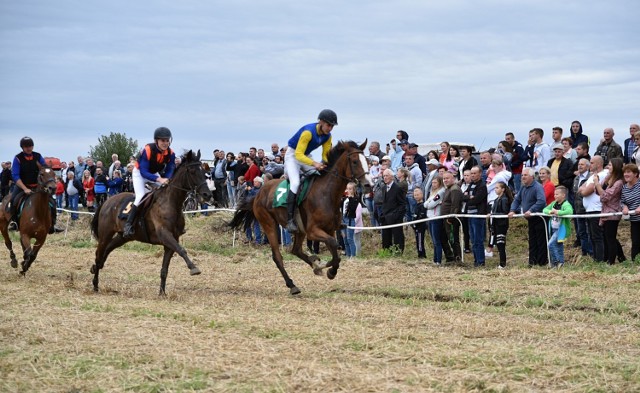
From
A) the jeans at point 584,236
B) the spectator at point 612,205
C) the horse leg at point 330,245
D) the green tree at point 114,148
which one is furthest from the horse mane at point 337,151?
the green tree at point 114,148

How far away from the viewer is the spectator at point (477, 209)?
16250 mm

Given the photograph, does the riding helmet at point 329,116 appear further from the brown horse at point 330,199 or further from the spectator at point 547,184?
the spectator at point 547,184

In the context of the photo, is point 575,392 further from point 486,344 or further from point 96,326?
point 96,326

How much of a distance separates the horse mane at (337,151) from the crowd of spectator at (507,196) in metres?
0.94

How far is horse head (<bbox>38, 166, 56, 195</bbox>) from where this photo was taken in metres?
16.0

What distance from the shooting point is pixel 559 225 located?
15.0 metres

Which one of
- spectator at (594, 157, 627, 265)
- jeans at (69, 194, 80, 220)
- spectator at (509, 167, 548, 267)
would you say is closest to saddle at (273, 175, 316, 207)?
spectator at (509, 167, 548, 267)

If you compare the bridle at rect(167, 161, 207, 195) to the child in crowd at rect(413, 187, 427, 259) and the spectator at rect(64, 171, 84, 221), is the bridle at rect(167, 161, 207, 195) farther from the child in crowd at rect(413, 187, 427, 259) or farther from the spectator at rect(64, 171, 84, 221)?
the spectator at rect(64, 171, 84, 221)

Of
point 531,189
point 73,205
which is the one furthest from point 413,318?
point 73,205

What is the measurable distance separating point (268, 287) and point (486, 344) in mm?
6700

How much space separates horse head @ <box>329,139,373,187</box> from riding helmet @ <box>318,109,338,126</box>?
363 millimetres

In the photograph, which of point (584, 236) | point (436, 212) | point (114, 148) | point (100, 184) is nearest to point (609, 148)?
point (584, 236)

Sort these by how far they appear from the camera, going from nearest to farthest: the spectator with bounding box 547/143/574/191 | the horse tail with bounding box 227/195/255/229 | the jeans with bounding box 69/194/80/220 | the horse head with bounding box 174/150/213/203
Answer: the horse head with bounding box 174/150/213/203
the horse tail with bounding box 227/195/255/229
the spectator with bounding box 547/143/574/191
the jeans with bounding box 69/194/80/220

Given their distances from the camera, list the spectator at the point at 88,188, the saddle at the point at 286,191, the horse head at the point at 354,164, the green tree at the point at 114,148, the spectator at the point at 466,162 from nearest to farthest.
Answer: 1. the horse head at the point at 354,164
2. the saddle at the point at 286,191
3. the spectator at the point at 466,162
4. the spectator at the point at 88,188
5. the green tree at the point at 114,148
